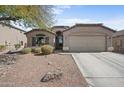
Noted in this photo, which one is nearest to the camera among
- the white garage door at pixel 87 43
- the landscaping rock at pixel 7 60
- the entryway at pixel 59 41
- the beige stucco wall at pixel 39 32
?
the landscaping rock at pixel 7 60

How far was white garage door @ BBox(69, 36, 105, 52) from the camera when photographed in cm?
3288

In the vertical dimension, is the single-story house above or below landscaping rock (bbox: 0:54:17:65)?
above

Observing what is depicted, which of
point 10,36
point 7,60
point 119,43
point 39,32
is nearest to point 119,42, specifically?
point 119,43

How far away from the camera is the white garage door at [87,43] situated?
32.9 meters

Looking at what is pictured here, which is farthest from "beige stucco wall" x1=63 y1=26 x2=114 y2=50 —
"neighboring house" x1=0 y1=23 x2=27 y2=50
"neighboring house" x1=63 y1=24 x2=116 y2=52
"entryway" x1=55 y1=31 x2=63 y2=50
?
"neighboring house" x1=0 y1=23 x2=27 y2=50

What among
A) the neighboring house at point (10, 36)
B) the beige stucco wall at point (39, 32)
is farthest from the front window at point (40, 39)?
the neighboring house at point (10, 36)

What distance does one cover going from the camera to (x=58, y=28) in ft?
124

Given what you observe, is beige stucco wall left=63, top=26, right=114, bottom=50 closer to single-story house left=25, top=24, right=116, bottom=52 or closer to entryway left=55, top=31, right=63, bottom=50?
single-story house left=25, top=24, right=116, bottom=52

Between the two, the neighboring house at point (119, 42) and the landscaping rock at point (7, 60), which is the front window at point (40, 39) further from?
the landscaping rock at point (7, 60)

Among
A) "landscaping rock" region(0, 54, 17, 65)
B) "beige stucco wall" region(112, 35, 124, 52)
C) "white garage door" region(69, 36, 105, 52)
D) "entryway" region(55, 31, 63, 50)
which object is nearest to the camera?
"landscaping rock" region(0, 54, 17, 65)

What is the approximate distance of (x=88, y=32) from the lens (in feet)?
109
